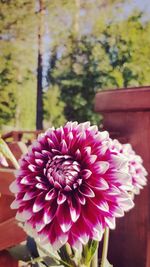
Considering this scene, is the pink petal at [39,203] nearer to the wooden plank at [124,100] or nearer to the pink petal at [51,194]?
the pink petal at [51,194]

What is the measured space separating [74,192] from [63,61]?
14601mm

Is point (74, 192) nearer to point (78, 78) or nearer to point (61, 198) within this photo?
point (61, 198)

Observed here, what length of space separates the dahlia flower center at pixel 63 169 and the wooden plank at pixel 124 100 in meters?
0.58

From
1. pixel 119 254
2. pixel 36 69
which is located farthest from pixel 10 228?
pixel 36 69

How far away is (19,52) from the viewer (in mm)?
14641

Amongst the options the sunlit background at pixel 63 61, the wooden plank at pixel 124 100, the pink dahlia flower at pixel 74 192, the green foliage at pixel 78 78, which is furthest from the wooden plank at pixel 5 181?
the green foliage at pixel 78 78

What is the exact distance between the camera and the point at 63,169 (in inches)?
21.5

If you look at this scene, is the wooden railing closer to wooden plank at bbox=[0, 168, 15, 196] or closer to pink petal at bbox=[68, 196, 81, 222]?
wooden plank at bbox=[0, 168, 15, 196]

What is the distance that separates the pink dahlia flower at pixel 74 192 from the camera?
A: 1.75ft

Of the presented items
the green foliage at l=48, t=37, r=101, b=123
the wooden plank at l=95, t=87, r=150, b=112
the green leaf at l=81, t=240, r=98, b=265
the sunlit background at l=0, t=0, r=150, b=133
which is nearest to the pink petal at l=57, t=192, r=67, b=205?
the green leaf at l=81, t=240, r=98, b=265

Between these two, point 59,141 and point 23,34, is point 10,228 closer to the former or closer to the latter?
point 59,141

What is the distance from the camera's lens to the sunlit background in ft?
47.3

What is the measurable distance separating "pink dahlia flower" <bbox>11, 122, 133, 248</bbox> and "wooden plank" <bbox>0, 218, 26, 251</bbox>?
25cm

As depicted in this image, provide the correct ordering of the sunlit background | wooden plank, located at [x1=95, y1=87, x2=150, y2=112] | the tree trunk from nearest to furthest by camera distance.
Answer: wooden plank, located at [x1=95, y1=87, x2=150, y2=112] < the tree trunk < the sunlit background
